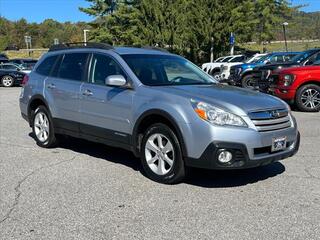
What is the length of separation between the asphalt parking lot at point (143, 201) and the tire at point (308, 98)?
5415 millimetres

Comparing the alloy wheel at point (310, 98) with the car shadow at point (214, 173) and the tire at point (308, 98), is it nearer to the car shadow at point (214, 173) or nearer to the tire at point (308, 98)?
the tire at point (308, 98)

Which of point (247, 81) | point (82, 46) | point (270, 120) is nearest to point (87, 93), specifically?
point (82, 46)

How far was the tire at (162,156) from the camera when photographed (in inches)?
214

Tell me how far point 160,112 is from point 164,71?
1150mm

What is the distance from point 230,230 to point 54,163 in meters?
3.42

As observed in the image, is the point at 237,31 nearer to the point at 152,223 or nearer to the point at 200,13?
the point at 200,13

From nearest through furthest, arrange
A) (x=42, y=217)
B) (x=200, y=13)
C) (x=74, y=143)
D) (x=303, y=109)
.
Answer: (x=42, y=217)
(x=74, y=143)
(x=303, y=109)
(x=200, y=13)

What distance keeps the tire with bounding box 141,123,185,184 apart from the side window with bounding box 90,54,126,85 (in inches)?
44.0

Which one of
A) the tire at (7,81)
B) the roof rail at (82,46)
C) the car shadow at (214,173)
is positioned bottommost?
the tire at (7,81)

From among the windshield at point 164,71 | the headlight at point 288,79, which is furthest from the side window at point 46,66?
the headlight at point 288,79

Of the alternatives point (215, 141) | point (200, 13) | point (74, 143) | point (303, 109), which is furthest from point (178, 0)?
point (215, 141)

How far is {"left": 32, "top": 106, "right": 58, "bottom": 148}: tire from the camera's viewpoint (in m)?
7.65

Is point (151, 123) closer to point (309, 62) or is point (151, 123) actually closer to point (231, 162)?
point (231, 162)

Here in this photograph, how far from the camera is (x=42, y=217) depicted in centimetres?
452
